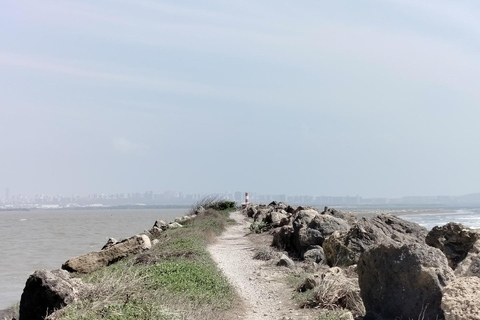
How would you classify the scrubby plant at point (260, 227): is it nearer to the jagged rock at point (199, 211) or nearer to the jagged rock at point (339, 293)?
the jagged rock at point (199, 211)

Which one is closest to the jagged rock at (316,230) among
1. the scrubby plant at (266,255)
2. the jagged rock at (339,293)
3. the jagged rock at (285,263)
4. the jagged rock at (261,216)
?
the scrubby plant at (266,255)

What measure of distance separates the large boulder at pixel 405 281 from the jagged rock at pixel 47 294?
14.3ft

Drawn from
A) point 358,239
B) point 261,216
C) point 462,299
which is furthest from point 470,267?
point 261,216

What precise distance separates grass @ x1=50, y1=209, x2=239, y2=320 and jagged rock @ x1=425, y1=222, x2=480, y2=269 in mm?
4068

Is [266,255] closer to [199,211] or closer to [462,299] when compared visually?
[462,299]

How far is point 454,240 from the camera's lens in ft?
40.3

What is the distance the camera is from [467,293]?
8375 millimetres

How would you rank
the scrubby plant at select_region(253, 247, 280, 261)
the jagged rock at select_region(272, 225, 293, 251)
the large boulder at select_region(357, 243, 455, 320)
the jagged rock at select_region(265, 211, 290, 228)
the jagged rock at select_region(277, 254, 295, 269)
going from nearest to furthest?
the large boulder at select_region(357, 243, 455, 320)
the jagged rock at select_region(277, 254, 295, 269)
the scrubby plant at select_region(253, 247, 280, 261)
the jagged rock at select_region(272, 225, 293, 251)
the jagged rock at select_region(265, 211, 290, 228)

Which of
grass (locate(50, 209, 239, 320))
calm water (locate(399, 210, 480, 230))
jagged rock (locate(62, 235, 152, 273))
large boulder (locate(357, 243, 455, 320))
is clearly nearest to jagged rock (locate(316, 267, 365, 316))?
large boulder (locate(357, 243, 455, 320))

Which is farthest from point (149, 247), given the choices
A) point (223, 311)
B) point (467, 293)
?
point (467, 293)

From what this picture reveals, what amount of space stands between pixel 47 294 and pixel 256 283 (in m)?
6.02

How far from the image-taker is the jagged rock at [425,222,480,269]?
11.9m

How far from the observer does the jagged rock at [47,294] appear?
958 cm

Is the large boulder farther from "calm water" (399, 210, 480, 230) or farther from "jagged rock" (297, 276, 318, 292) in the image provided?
"calm water" (399, 210, 480, 230)
